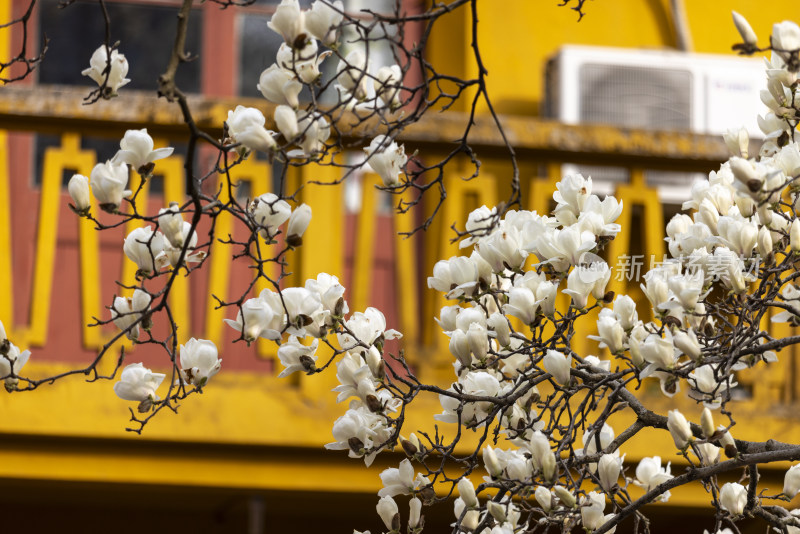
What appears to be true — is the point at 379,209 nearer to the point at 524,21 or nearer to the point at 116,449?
the point at 524,21

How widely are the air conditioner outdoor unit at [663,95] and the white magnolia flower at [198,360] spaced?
3126 mm

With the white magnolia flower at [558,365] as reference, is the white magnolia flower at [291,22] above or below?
above

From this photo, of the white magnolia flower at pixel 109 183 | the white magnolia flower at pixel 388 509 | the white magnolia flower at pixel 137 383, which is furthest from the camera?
the white magnolia flower at pixel 388 509

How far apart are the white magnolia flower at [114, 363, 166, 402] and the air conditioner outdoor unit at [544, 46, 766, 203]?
10.3 feet

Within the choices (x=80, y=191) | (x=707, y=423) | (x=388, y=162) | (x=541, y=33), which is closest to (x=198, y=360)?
(x=80, y=191)

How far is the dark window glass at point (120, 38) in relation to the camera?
4.63m

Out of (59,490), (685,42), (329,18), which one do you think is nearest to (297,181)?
(59,490)

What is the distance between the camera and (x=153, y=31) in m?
4.76

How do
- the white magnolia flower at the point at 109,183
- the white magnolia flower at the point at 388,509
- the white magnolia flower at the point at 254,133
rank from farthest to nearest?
1. the white magnolia flower at the point at 388,509
2. the white magnolia flower at the point at 109,183
3. the white magnolia flower at the point at 254,133

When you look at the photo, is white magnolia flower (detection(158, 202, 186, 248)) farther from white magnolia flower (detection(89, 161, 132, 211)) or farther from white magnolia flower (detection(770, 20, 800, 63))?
white magnolia flower (detection(770, 20, 800, 63))

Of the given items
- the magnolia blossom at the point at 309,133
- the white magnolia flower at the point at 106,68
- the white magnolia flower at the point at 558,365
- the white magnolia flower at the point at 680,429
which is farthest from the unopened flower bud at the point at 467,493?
the white magnolia flower at the point at 106,68

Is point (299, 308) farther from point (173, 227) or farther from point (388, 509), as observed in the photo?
point (388, 509)

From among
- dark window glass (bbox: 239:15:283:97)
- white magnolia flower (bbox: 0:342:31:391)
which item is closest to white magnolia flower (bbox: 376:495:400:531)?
white magnolia flower (bbox: 0:342:31:391)

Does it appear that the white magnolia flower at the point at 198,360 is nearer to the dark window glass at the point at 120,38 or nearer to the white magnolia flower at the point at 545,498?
the white magnolia flower at the point at 545,498
